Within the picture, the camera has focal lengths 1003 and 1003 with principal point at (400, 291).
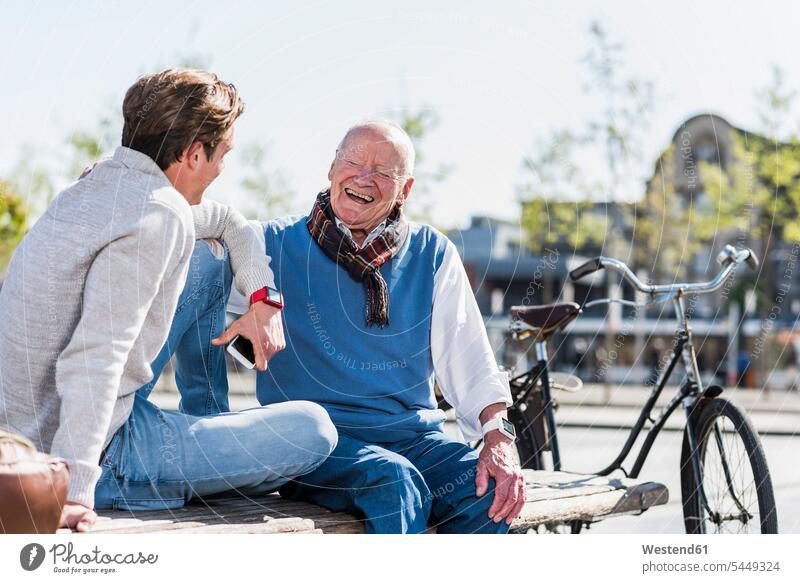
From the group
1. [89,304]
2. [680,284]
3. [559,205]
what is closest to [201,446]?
[89,304]

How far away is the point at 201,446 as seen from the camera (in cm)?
245

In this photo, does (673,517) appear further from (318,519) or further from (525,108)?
(318,519)

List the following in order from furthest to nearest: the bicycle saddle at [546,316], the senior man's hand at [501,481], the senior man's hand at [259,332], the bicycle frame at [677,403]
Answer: the bicycle saddle at [546,316]
the bicycle frame at [677,403]
the senior man's hand at [501,481]
the senior man's hand at [259,332]

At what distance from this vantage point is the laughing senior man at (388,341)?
2.81 metres

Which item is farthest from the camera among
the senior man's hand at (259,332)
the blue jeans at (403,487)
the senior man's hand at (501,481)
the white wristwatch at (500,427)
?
the white wristwatch at (500,427)

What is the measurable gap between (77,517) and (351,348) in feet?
3.33

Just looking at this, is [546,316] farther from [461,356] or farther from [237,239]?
[237,239]

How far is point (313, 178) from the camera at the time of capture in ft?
10.7

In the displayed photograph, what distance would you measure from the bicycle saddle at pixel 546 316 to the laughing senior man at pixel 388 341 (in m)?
1.12

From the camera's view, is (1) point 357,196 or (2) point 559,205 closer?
(1) point 357,196

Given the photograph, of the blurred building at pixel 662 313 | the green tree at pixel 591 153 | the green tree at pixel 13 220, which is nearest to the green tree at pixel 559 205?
the green tree at pixel 591 153

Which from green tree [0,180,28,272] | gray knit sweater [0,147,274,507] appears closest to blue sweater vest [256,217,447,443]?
gray knit sweater [0,147,274,507]

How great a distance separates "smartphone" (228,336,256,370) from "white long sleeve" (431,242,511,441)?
2.26 feet

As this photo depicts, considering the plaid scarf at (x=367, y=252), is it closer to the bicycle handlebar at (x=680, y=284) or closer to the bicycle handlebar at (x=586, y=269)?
the bicycle handlebar at (x=680, y=284)
